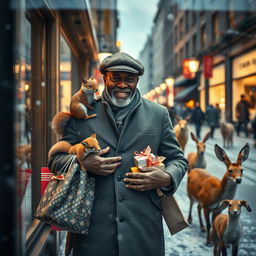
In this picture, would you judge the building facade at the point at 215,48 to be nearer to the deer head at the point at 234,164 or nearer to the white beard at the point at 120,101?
the deer head at the point at 234,164

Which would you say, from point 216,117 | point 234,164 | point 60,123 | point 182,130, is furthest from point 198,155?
point 60,123

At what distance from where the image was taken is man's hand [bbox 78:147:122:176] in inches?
75.6

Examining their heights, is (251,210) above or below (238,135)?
below

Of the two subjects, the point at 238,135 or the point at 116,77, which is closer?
the point at 116,77

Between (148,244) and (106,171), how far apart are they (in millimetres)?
617

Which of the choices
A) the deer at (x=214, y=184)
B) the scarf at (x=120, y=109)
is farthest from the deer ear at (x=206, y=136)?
the scarf at (x=120, y=109)

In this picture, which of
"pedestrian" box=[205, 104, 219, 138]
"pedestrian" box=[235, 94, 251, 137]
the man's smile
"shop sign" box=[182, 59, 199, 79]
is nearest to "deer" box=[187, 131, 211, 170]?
"pedestrian" box=[205, 104, 219, 138]

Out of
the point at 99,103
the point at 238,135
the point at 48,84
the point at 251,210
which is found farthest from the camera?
the point at 48,84

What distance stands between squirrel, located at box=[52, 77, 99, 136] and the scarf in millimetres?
106

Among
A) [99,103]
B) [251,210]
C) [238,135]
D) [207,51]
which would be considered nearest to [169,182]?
[99,103]

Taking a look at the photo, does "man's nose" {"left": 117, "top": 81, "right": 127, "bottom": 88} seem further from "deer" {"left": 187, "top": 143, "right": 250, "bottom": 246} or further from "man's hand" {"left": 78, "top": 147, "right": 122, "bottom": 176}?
"deer" {"left": 187, "top": 143, "right": 250, "bottom": 246}

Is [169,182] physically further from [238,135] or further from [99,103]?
[238,135]

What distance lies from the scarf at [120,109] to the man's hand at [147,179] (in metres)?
0.34

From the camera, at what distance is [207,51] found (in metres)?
8.77
